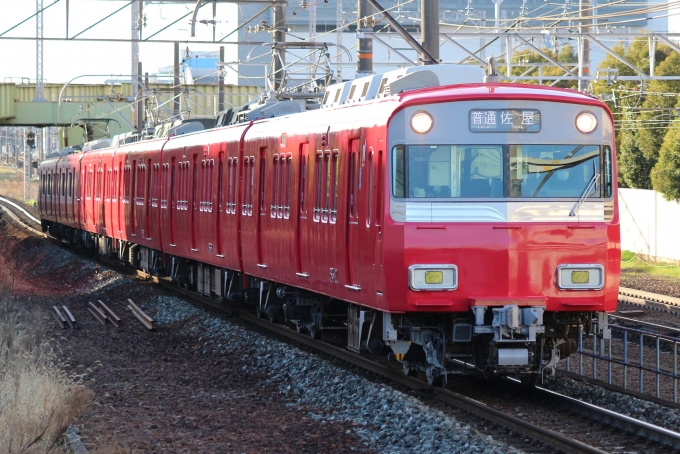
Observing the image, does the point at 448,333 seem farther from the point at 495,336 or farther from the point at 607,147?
→ the point at 607,147

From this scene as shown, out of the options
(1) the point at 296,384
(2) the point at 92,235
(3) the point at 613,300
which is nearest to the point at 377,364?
(1) the point at 296,384

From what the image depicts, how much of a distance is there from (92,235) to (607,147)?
27381mm

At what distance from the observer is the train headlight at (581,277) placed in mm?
10445

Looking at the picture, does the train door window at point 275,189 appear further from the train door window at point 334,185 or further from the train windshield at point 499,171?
the train windshield at point 499,171

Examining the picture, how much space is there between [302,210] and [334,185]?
144 cm

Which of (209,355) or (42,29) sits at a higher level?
(42,29)

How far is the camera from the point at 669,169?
3158cm

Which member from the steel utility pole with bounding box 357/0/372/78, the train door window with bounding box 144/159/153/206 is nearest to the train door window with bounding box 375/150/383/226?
the steel utility pole with bounding box 357/0/372/78

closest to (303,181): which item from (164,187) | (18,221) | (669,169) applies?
(164,187)

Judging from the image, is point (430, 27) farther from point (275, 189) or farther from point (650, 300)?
point (650, 300)

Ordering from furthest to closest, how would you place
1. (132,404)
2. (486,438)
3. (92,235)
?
(92,235) < (132,404) < (486,438)

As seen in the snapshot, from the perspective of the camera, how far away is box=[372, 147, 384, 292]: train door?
419 inches

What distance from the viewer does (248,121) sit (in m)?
18.4

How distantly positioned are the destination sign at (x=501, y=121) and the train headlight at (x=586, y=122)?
0.38 metres
